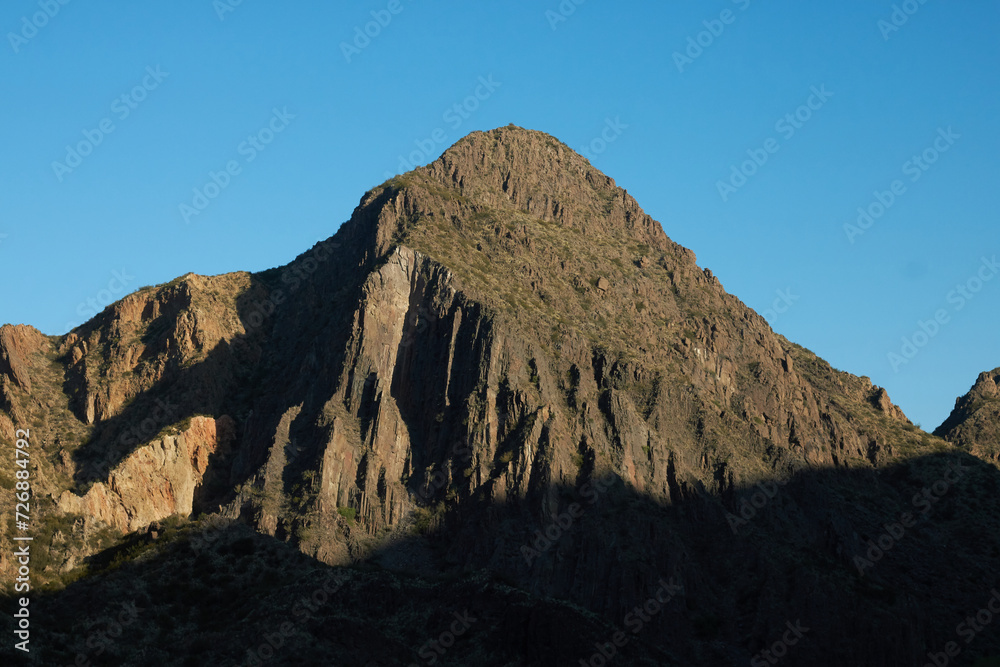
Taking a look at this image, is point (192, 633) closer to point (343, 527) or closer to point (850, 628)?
point (343, 527)

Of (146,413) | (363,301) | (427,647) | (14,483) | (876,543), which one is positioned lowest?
(427,647)

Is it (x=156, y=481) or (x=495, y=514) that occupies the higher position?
(x=156, y=481)

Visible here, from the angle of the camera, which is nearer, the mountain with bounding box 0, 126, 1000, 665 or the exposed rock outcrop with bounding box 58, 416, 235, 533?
the mountain with bounding box 0, 126, 1000, 665

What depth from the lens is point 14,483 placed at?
170250 millimetres

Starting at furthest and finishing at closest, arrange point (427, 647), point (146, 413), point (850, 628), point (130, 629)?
1. point (146, 413)
2. point (850, 628)
3. point (427, 647)
4. point (130, 629)

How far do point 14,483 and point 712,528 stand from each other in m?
87.7

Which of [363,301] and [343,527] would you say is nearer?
[343,527]

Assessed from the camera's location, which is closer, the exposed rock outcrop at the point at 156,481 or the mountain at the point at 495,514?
the mountain at the point at 495,514

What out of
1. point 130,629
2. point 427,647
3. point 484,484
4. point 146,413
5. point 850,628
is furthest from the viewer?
point 146,413

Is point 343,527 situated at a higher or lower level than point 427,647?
higher

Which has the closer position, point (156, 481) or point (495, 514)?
Answer: point (495, 514)

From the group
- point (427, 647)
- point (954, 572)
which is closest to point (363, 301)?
point (427, 647)

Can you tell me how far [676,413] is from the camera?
19850 cm

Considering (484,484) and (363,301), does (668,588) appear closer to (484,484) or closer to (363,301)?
(484,484)
